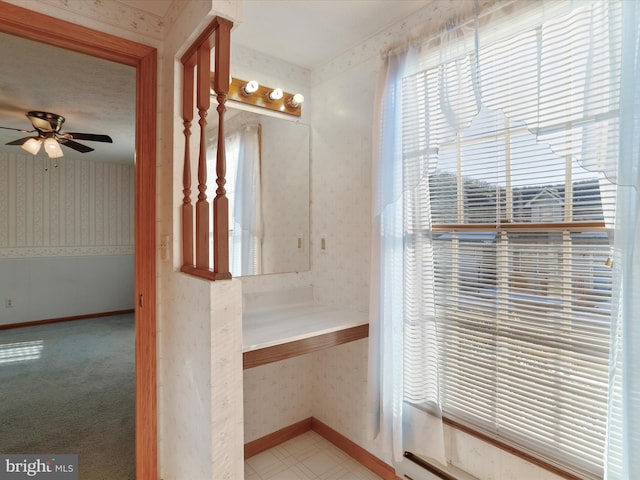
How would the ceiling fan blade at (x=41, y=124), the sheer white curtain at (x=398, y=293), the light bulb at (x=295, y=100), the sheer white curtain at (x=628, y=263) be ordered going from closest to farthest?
the sheer white curtain at (x=628, y=263), the sheer white curtain at (x=398, y=293), the light bulb at (x=295, y=100), the ceiling fan blade at (x=41, y=124)

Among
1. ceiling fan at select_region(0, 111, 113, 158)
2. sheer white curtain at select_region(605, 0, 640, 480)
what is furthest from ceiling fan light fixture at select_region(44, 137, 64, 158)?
sheer white curtain at select_region(605, 0, 640, 480)

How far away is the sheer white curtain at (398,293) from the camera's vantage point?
175 centimetres

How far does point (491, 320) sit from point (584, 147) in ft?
2.52

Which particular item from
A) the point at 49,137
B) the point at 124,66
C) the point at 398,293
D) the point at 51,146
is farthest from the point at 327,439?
the point at 49,137

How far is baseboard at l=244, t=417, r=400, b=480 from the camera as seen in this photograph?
6.66ft

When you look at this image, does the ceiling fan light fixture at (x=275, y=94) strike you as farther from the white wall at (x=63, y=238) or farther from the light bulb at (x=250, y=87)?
the white wall at (x=63, y=238)

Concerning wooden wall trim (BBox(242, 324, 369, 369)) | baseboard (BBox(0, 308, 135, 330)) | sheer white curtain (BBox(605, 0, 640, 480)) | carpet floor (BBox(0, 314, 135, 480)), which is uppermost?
sheer white curtain (BBox(605, 0, 640, 480))

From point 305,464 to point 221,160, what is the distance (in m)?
1.83

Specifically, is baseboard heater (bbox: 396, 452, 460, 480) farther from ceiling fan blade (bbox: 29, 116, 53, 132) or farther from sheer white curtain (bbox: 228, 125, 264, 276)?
ceiling fan blade (bbox: 29, 116, 53, 132)

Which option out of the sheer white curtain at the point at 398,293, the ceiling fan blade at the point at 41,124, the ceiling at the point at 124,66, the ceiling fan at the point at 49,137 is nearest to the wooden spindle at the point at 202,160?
the ceiling at the point at 124,66

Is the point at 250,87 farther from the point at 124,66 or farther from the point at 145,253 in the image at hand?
the point at 124,66

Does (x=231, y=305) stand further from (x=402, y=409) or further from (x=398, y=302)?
(x=402, y=409)

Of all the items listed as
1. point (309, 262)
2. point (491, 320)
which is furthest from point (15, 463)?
point (491, 320)

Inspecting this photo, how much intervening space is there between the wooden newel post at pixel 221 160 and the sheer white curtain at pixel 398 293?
2.67ft
